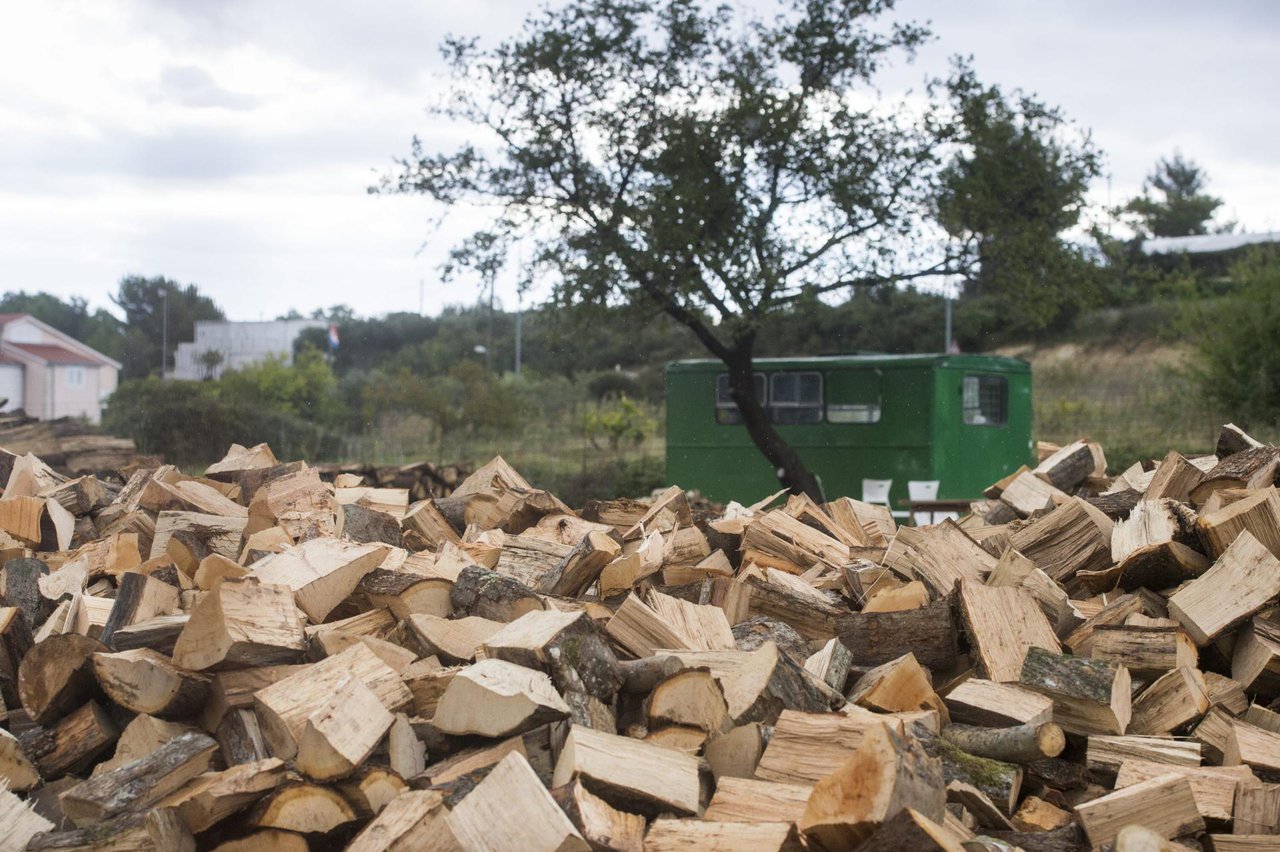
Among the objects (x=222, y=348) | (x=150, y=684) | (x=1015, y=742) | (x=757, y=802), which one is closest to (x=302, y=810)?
(x=150, y=684)

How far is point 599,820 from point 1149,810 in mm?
1178

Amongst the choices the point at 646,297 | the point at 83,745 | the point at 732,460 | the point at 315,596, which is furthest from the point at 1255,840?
the point at 646,297

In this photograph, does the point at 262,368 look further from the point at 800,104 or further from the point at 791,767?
the point at 791,767

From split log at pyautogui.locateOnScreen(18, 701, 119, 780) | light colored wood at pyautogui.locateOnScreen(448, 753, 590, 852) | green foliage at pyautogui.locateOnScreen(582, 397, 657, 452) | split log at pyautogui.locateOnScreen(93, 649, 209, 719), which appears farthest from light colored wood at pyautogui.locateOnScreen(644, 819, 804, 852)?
green foliage at pyautogui.locateOnScreen(582, 397, 657, 452)

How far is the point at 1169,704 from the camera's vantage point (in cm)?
292

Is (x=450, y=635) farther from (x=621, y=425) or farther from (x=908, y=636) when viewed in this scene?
(x=621, y=425)

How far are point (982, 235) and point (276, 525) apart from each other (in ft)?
40.8

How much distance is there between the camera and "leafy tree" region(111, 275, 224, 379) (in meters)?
31.7

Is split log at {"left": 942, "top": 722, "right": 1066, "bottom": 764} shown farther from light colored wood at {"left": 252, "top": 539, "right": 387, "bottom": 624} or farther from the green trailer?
the green trailer

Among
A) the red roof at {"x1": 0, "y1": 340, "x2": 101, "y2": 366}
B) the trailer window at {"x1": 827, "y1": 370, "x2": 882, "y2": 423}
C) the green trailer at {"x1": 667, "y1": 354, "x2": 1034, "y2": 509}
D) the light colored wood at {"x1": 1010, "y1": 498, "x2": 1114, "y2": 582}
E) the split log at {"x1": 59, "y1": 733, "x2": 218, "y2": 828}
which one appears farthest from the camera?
the red roof at {"x1": 0, "y1": 340, "x2": 101, "y2": 366}

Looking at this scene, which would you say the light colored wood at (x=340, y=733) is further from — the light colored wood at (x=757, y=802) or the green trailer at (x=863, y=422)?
the green trailer at (x=863, y=422)

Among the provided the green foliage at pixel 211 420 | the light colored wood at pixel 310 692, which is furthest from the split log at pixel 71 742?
the green foliage at pixel 211 420

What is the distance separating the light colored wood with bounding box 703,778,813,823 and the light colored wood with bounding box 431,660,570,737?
0.38 metres

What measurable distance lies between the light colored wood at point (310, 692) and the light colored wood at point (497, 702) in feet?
0.61
